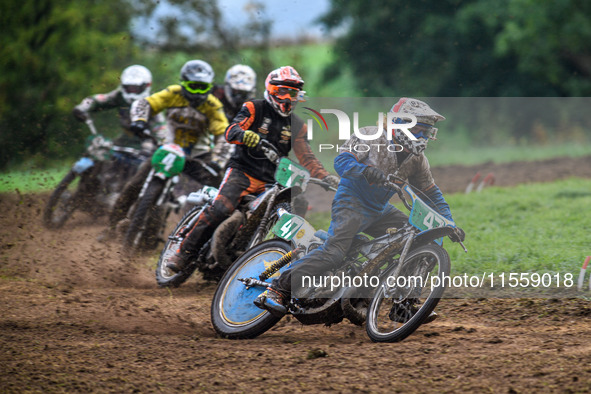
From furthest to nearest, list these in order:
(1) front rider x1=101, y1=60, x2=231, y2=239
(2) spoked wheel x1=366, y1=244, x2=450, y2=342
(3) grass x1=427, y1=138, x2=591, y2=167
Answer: (3) grass x1=427, y1=138, x2=591, y2=167
(1) front rider x1=101, y1=60, x2=231, y2=239
(2) spoked wheel x1=366, y1=244, x2=450, y2=342

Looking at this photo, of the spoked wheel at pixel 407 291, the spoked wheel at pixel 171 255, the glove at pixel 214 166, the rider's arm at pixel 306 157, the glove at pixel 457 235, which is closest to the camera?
the spoked wheel at pixel 407 291

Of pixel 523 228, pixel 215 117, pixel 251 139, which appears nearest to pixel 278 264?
pixel 251 139

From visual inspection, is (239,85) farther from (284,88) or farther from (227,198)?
(284,88)

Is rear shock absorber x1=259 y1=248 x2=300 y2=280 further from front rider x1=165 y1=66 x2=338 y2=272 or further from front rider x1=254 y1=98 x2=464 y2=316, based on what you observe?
front rider x1=165 y1=66 x2=338 y2=272

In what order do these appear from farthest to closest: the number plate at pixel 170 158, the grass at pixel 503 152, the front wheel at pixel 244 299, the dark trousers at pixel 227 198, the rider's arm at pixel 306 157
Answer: the grass at pixel 503 152
the number plate at pixel 170 158
the dark trousers at pixel 227 198
the rider's arm at pixel 306 157
the front wheel at pixel 244 299

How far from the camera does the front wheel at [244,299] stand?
6.68m

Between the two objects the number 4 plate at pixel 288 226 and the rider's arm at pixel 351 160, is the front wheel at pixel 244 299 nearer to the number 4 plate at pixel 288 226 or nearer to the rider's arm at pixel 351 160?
the number 4 plate at pixel 288 226

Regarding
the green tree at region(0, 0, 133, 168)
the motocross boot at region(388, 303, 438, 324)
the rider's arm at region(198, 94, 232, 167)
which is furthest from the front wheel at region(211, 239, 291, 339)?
the green tree at region(0, 0, 133, 168)

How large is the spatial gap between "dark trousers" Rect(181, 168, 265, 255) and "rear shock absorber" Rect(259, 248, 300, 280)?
1807mm

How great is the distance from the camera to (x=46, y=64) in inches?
833

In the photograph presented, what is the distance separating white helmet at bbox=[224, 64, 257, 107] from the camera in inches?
458

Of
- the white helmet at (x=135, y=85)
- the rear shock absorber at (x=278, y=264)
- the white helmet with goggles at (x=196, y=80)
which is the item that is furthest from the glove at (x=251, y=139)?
the white helmet at (x=135, y=85)

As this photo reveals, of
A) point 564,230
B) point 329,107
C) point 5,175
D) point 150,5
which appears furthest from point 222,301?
point 150,5

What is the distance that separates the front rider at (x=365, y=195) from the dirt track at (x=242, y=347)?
0.55 meters
